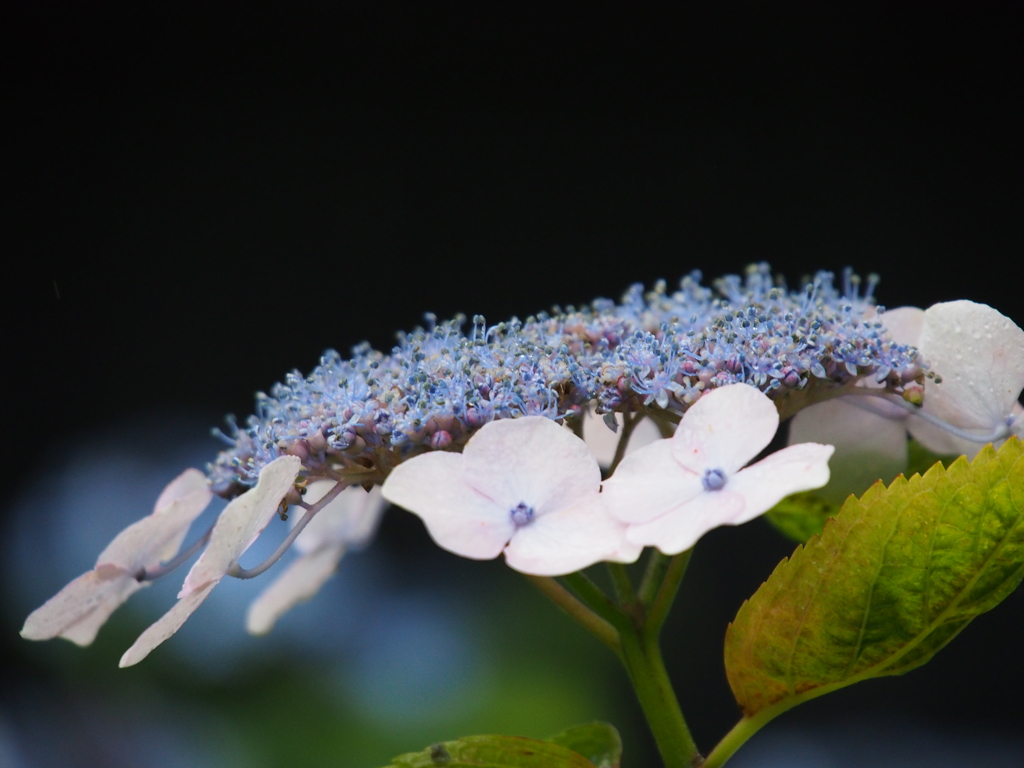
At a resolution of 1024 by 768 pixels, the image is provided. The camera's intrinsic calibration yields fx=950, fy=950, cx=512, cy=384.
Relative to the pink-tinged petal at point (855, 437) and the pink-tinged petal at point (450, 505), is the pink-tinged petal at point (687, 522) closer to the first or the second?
the pink-tinged petal at point (450, 505)

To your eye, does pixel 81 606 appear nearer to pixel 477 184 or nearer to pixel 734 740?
pixel 734 740

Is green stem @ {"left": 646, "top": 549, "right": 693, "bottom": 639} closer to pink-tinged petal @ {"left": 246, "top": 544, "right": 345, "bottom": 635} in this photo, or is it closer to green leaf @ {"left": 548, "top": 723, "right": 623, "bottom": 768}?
green leaf @ {"left": 548, "top": 723, "right": 623, "bottom": 768}

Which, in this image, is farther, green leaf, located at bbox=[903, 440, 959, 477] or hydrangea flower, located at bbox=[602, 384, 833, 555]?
green leaf, located at bbox=[903, 440, 959, 477]

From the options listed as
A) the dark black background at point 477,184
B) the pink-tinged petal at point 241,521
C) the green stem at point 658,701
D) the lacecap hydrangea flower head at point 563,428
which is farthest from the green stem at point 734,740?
the dark black background at point 477,184

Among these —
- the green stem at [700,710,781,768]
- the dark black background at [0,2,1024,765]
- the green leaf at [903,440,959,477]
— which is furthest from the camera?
the dark black background at [0,2,1024,765]

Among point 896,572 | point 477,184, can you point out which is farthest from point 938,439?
point 477,184

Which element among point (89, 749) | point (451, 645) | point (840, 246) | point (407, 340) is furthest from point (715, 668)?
point (407, 340)

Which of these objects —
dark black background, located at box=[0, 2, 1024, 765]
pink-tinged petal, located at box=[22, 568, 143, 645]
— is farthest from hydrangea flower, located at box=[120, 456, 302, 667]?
dark black background, located at box=[0, 2, 1024, 765]
